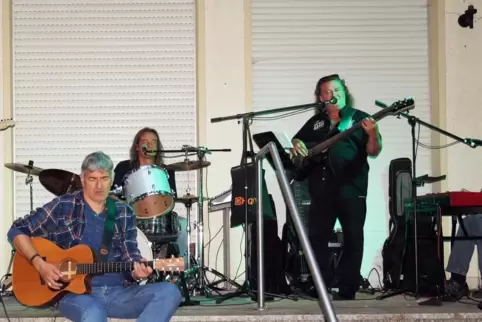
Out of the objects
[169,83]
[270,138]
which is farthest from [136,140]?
[270,138]

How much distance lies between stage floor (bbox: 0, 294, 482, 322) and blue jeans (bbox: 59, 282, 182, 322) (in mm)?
591

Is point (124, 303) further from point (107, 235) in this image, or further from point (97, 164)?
point (97, 164)

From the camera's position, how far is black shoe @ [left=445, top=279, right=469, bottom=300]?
5602mm

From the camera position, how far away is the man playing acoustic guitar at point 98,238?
4027 millimetres

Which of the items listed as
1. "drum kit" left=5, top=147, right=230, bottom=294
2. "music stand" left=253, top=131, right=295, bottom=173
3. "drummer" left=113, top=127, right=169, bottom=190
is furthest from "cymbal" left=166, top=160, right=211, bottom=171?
"music stand" left=253, top=131, right=295, bottom=173

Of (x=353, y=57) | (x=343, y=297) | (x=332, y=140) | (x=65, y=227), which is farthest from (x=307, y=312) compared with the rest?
(x=353, y=57)

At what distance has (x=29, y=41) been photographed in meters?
7.38

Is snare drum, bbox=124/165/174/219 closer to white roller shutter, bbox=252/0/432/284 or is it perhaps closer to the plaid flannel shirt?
the plaid flannel shirt

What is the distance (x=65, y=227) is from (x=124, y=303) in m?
0.60

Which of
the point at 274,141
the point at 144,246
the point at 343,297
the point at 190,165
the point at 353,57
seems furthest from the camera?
the point at 353,57

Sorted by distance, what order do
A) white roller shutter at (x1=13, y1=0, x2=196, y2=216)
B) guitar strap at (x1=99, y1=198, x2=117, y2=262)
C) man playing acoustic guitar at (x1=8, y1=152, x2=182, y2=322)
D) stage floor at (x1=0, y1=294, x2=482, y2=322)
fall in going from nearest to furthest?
man playing acoustic guitar at (x1=8, y1=152, x2=182, y2=322), guitar strap at (x1=99, y1=198, x2=117, y2=262), stage floor at (x1=0, y1=294, x2=482, y2=322), white roller shutter at (x1=13, y1=0, x2=196, y2=216)

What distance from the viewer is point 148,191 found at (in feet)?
18.4

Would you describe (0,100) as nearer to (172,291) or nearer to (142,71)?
(142,71)

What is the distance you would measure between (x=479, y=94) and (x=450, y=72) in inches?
15.2
